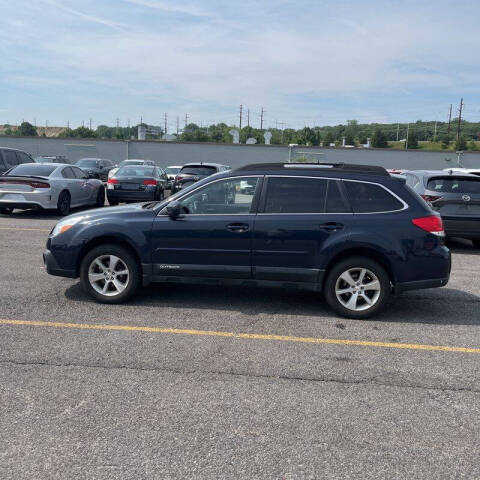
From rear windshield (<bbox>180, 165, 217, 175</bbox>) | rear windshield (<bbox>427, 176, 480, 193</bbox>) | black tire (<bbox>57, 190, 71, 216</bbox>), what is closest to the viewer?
rear windshield (<bbox>427, 176, 480, 193</bbox>)

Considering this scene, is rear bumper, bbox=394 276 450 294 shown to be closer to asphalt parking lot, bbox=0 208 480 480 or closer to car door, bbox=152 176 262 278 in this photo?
asphalt parking lot, bbox=0 208 480 480

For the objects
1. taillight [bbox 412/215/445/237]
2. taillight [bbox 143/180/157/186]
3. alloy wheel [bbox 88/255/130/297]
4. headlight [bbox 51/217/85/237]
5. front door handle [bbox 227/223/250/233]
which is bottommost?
alloy wheel [bbox 88/255/130/297]

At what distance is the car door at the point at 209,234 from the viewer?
599cm

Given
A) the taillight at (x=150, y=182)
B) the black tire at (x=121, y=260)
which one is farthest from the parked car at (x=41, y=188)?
the black tire at (x=121, y=260)

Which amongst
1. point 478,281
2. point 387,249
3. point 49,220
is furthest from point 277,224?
point 49,220

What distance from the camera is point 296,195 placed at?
6043 millimetres

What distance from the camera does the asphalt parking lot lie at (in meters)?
3.11

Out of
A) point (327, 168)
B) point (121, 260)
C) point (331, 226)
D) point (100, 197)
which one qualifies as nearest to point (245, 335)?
point (331, 226)

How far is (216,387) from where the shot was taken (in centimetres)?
407

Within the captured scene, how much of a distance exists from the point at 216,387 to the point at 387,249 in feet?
8.95

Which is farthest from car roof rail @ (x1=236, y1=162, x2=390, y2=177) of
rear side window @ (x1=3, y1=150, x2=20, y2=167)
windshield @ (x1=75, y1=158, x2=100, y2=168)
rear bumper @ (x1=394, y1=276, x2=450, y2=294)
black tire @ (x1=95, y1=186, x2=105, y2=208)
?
windshield @ (x1=75, y1=158, x2=100, y2=168)

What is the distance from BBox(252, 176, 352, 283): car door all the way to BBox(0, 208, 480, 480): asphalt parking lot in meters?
0.55

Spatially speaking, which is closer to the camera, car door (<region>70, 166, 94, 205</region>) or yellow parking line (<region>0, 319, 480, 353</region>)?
yellow parking line (<region>0, 319, 480, 353</region>)

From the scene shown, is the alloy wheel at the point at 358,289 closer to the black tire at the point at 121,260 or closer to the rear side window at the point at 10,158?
the black tire at the point at 121,260
